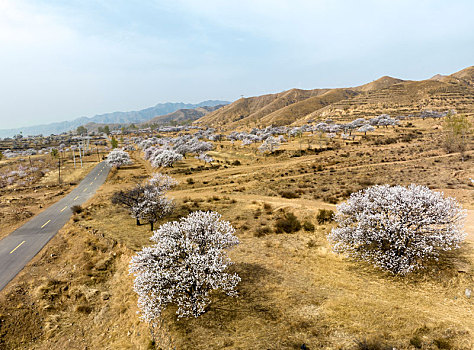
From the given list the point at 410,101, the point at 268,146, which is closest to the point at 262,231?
the point at 268,146

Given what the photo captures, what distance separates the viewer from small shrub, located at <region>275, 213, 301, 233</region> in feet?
82.3

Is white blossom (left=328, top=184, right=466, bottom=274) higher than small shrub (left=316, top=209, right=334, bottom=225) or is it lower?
higher

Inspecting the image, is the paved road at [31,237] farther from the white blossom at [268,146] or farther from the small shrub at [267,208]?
the white blossom at [268,146]

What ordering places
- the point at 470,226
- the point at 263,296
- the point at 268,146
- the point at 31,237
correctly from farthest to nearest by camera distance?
the point at 268,146 < the point at 31,237 < the point at 470,226 < the point at 263,296

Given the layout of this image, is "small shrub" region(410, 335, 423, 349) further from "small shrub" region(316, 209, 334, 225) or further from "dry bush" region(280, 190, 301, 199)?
"dry bush" region(280, 190, 301, 199)

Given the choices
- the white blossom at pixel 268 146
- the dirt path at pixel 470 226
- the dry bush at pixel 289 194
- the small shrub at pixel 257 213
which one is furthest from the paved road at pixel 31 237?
the white blossom at pixel 268 146

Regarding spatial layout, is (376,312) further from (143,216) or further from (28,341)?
(143,216)

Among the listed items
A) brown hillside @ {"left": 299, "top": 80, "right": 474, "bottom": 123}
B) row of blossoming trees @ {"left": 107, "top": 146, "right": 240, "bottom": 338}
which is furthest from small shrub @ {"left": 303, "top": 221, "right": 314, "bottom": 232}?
brown hillside @ {"left": 299, "top": 80, "right": 474, "bottom": 123}

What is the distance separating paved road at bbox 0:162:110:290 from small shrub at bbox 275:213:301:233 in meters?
25.2

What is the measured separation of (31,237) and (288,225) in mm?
31233

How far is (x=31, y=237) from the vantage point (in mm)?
28562

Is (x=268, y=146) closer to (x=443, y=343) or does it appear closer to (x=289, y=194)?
(x=289, y=194)

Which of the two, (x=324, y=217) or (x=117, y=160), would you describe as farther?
(x=117, y=160)

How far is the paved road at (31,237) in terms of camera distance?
22391 mm
